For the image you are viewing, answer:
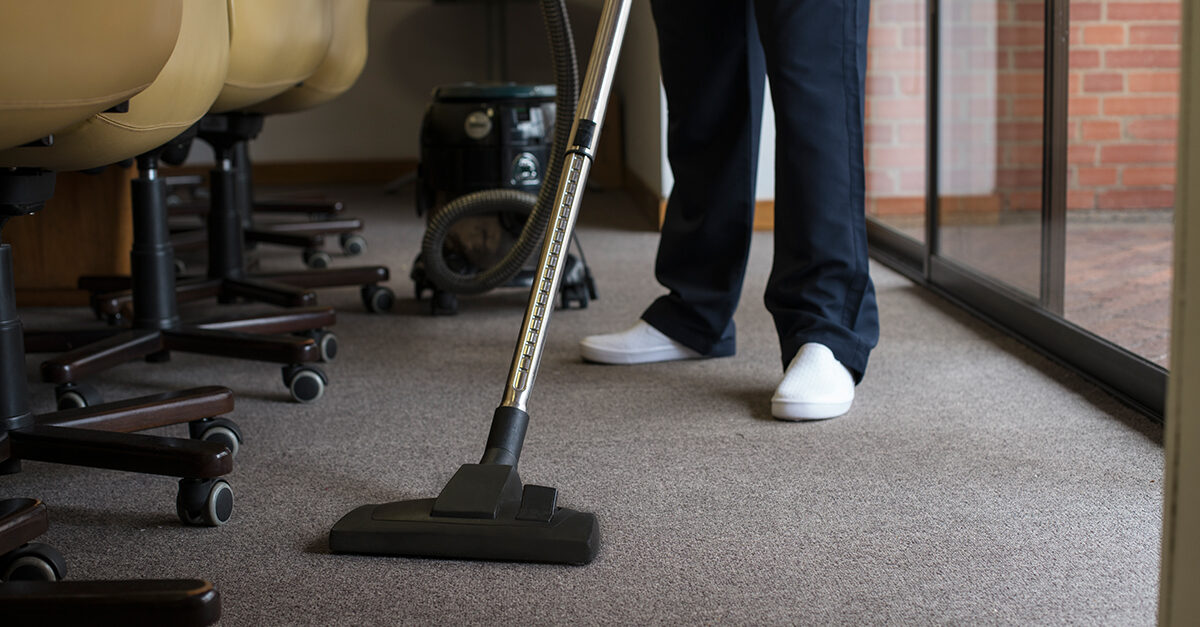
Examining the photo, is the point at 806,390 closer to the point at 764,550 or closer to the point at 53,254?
the point at 764,550

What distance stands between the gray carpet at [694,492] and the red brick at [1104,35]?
470 mm

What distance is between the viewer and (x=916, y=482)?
1.14 m

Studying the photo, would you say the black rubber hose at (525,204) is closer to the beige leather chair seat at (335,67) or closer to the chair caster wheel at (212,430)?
the beige leather chair seat at (335,67)

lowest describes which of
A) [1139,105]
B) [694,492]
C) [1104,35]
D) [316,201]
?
[694,492]

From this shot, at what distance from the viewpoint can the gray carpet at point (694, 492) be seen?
890 millimetres

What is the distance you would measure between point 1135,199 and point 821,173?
51 cm

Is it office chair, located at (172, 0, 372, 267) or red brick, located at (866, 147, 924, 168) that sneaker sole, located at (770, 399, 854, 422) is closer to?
office chair, located at (172, 0, 372, 267)

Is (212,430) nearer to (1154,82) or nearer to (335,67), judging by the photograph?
(335,67)

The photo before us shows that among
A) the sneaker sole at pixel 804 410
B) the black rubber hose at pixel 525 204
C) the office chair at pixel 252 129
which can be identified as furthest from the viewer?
the black rubber hose at pixel 525 204

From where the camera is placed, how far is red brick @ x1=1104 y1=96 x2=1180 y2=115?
1493 millimetres

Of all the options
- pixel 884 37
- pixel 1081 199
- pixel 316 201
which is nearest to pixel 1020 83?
pixel 1081 199

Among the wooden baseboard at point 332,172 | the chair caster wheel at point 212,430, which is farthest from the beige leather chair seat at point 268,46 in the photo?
the wooden baseboard at point 332,172

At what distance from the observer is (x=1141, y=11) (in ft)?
4.99

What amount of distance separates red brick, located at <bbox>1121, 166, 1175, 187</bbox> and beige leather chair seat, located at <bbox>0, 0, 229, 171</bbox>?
4.05 ft
